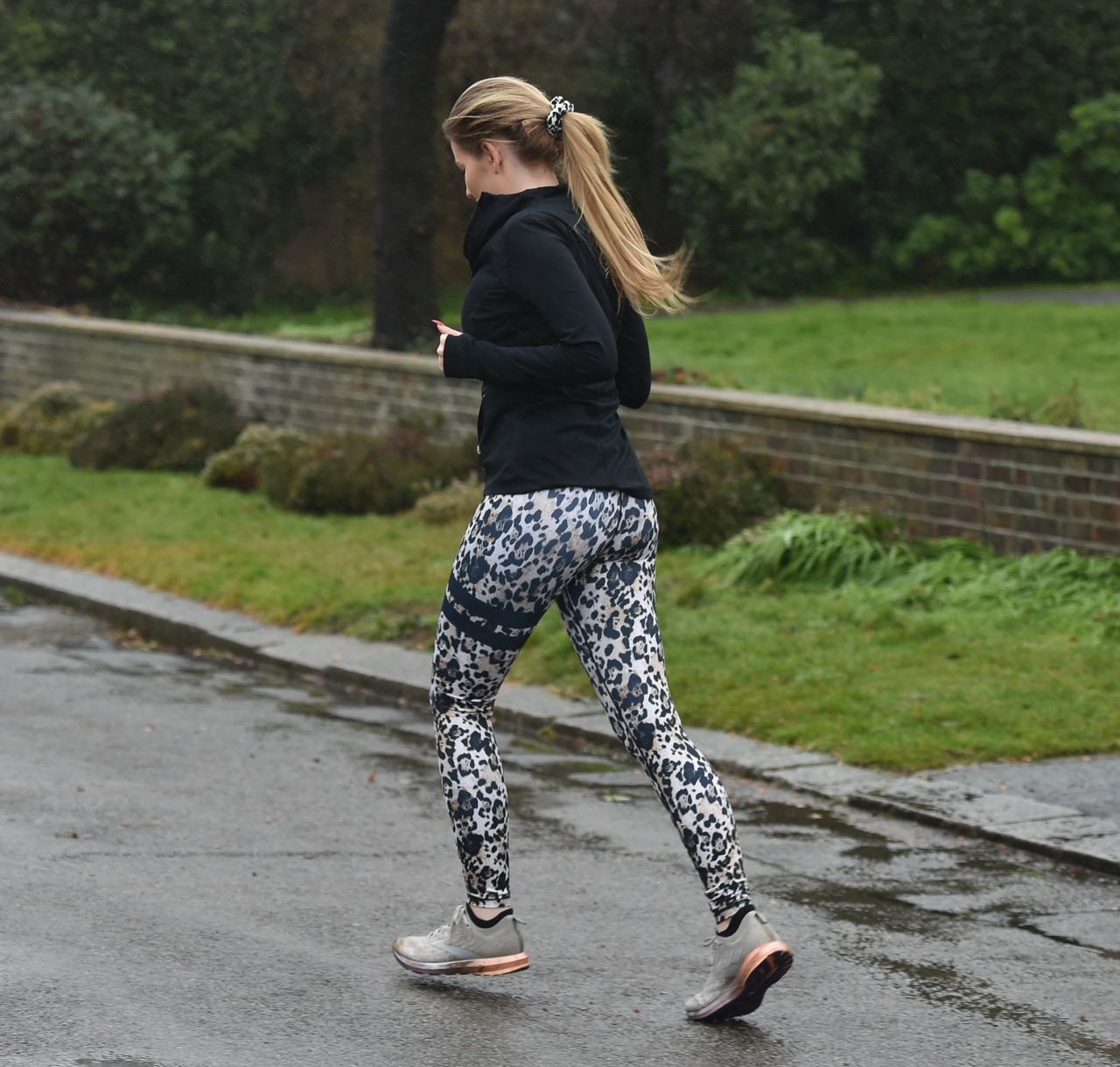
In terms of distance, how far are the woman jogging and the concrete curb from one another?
1.95 meters

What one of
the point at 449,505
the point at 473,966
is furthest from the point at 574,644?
the point at 449,505

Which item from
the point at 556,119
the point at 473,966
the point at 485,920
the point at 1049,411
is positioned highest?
the point at 556,119

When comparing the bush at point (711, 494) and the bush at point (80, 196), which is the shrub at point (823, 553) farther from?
the bush at point (80, 196)

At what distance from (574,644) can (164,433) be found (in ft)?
39.7

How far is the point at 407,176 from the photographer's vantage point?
16781mm

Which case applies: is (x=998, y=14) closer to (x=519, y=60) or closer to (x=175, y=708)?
(x=519, y=60)

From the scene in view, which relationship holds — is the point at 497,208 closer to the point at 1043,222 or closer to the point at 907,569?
the point at 907,569

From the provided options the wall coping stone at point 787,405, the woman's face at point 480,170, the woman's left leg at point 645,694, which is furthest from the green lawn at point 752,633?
the woman's face at point 480,170

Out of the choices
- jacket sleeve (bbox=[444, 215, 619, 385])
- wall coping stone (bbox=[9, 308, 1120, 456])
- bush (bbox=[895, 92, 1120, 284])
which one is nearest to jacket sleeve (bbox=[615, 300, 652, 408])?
jacket sleeve (bbox=[444, 215, 619, 385])

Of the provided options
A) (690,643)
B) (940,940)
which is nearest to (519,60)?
(690,643)

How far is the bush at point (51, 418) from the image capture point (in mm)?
17031

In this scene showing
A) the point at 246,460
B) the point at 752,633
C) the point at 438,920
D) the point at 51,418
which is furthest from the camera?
the point at 51,418

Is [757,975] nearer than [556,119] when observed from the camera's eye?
Yes

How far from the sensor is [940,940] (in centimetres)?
493
